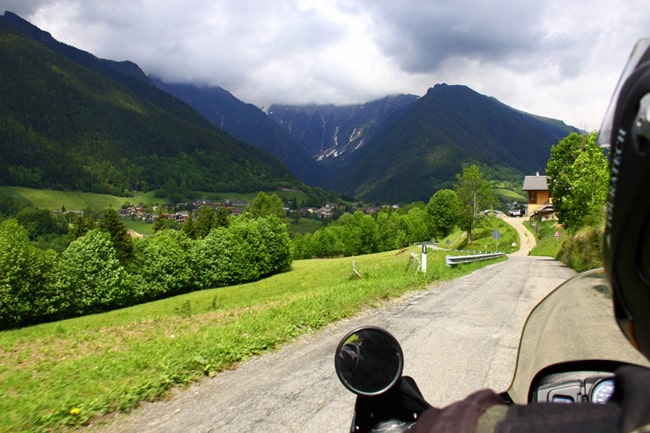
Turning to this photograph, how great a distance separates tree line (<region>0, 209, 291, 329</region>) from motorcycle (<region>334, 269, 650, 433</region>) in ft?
183

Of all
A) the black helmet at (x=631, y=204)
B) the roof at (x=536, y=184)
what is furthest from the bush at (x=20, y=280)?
the roof at (x=536, y=184)

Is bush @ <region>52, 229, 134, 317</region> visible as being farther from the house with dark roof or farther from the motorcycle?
the house with dark roof

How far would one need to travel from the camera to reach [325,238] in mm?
102688

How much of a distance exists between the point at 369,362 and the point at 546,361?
2.52 ft

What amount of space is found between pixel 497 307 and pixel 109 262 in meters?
57.5

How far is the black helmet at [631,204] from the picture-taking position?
1090 millimetres

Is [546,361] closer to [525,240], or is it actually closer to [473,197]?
[473,197]

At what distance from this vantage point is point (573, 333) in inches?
75.9

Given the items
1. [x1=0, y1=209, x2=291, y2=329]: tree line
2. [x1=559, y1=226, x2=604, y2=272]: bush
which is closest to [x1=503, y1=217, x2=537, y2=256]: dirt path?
[x1=0, y1=209, x2=291, y2=329]: tree line

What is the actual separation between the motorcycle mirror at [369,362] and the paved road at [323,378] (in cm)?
263

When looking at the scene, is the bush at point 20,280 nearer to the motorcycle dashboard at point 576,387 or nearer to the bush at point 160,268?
the bush at point 160,268

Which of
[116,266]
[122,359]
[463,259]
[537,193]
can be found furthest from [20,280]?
[537,193]

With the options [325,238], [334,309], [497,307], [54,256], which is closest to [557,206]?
[497,307]

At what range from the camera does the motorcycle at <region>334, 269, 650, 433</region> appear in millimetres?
1776
